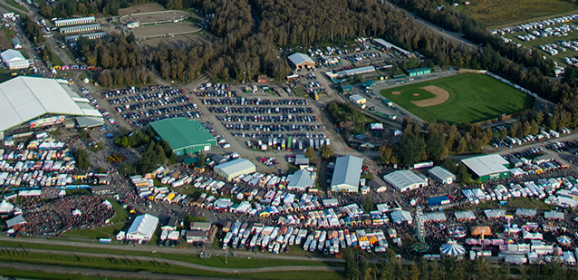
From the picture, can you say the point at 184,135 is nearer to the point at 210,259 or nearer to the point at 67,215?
the point at 67,215

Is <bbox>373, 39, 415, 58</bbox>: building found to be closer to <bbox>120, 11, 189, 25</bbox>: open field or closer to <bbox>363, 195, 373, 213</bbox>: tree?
<bbox>120, 11, 189, 25</bbox>: open field

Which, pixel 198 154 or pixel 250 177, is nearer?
pixel 250 177

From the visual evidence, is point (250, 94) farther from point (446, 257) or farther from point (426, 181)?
point (446, 257)

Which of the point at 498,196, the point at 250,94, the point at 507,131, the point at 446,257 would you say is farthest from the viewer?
the point at 250,94

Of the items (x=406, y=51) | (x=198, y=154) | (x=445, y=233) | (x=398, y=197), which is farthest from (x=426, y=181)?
(x=406, y=51)

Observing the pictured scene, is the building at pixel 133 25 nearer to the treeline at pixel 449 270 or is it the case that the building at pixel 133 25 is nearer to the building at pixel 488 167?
the building at pixel 488 167

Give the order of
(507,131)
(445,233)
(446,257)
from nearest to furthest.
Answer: (446,257), (445,233), (507,131)
